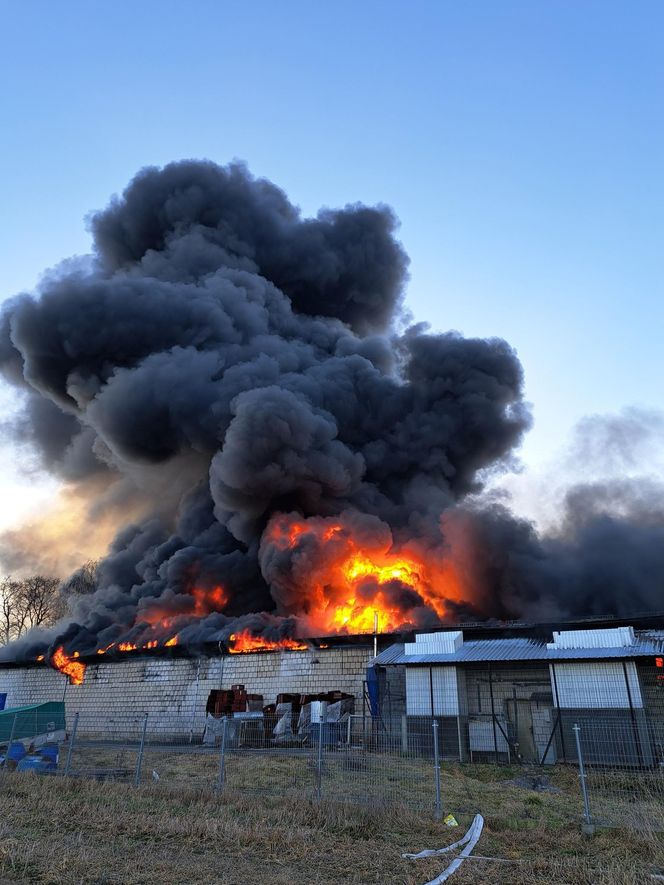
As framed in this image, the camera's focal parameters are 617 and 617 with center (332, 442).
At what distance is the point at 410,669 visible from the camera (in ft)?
70.2

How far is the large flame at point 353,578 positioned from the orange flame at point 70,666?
11867 millimetres

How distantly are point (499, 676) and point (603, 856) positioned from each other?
1388cm

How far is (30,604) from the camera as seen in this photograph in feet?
200

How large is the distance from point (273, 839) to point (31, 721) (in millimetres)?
16730

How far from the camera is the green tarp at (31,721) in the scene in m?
19.8

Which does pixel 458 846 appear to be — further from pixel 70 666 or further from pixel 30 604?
pixel 30 604

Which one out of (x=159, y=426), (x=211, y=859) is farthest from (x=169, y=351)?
(x=211, y=859)

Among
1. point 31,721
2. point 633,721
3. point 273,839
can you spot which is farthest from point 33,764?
point 633,721

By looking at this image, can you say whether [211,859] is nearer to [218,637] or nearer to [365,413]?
[218,637]

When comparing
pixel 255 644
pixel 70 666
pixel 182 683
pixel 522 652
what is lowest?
pixel 182 683

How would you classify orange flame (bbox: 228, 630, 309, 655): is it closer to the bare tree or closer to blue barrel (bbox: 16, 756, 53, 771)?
blue barrel (bbox: 16, 756, 53, 771)

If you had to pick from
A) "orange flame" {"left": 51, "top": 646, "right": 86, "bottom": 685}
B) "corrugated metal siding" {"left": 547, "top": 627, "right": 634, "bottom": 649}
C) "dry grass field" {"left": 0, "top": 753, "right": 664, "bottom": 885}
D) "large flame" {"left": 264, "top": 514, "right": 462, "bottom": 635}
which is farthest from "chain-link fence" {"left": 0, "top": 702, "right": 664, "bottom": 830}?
"orange flame" {"left": 51, "top": 646, "right": 86, "bottom": 685}

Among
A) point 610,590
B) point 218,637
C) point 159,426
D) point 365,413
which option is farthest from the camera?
point 365,413

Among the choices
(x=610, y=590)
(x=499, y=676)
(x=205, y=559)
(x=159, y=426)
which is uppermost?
(x=159, y=426)
